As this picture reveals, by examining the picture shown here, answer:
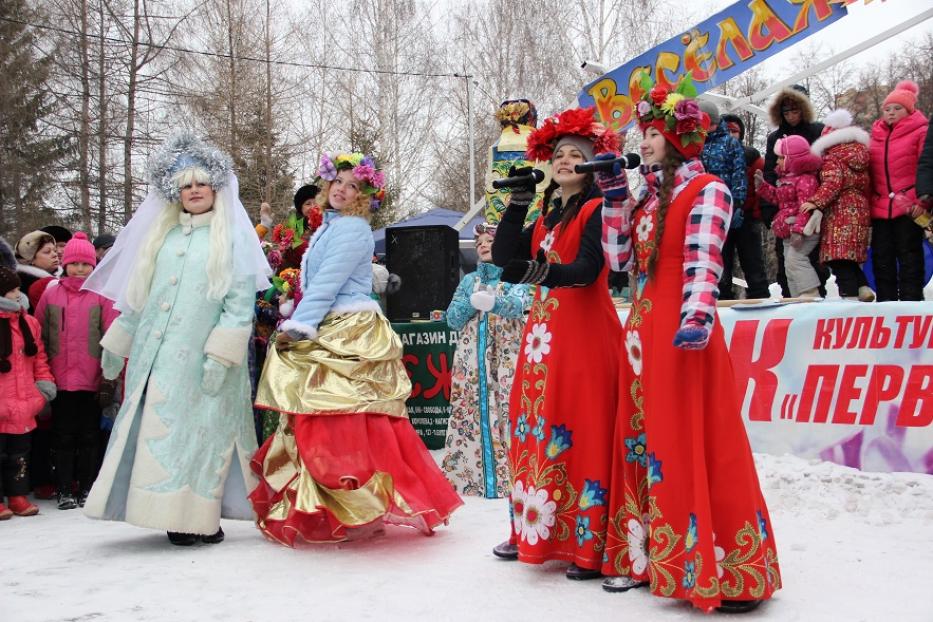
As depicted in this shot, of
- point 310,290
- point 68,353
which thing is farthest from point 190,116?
point 310,290

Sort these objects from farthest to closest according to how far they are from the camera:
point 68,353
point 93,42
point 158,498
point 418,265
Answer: point 93,42, point 418,265, point 68,353, point 158,498

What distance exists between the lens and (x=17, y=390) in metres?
5.74

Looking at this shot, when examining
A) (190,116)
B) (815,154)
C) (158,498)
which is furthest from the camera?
(190,116)

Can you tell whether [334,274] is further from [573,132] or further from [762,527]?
[762,527]

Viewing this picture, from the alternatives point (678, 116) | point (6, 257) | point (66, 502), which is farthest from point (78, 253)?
point (678, 116)

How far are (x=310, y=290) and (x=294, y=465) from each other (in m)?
0.98

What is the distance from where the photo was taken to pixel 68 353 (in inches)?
239

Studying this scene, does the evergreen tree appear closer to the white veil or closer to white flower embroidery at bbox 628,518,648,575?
the white veil

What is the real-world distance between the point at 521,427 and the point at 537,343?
0.39 metres

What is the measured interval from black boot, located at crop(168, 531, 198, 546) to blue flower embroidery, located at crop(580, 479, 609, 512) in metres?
2.23

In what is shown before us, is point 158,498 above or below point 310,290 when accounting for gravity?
below

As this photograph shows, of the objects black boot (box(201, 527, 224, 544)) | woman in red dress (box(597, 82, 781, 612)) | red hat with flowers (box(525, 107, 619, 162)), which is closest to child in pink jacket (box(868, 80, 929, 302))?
red hat with flowers (box(525, 107, 619, 162))

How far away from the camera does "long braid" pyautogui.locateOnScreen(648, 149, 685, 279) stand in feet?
11.6

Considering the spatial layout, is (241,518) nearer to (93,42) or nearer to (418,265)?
(418,265)
